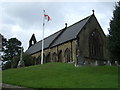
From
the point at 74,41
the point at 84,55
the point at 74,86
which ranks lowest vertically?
the point at 74,86

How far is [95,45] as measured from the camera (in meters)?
47.3

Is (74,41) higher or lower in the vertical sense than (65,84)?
higher

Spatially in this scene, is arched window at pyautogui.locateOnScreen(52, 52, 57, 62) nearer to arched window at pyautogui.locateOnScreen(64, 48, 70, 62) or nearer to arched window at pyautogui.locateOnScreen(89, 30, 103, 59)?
arched window at pyautogui.locateOnScreen(64, 48, 70, 62)

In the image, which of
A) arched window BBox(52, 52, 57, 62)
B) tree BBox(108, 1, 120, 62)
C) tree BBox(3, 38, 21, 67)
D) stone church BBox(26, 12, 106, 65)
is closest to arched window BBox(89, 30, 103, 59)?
stone church BBox(26, 12, 106, 65)

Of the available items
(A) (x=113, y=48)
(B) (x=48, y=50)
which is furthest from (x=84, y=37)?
(A) (x=113, y=48)

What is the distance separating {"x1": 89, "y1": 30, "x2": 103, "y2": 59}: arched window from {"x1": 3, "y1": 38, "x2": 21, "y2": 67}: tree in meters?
34.4

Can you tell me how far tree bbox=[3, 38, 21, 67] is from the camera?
74250mm

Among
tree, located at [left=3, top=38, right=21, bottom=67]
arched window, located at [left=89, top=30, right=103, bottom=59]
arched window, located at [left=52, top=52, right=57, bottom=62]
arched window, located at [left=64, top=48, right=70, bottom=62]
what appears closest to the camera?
arched window, located at [left=89, top=30, right=103, bottom=59]

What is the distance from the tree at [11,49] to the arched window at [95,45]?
1355 inches

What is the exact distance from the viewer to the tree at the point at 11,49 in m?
74.2

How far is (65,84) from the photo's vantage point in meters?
17.8

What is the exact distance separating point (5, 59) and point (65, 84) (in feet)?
194

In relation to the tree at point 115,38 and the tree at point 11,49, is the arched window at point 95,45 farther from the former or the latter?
the tree at point 11,49

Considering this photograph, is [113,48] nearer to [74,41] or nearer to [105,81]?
[105,81]
